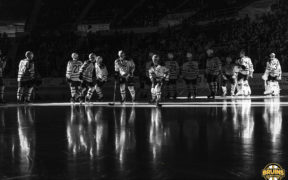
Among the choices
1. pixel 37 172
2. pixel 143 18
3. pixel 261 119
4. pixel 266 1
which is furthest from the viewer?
pixel 143 18

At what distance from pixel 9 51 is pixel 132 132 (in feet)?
105

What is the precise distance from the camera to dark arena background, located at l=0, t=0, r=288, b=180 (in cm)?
527

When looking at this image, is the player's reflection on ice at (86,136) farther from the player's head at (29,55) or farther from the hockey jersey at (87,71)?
the player's head at (29,55)

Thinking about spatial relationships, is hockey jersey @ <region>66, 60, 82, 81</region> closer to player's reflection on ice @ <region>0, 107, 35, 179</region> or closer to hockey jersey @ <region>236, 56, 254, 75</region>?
hockey jersey @ <region>236, 56, 254, 75</region>

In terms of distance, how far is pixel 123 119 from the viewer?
34.1 ft

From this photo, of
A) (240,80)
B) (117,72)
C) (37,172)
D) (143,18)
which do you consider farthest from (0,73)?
(143,18)

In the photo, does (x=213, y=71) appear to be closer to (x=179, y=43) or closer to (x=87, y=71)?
(x=87, y=71)

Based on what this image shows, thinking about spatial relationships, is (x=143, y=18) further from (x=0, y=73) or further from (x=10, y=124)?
(x=10, y=124)

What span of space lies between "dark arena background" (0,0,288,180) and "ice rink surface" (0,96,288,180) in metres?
0.02

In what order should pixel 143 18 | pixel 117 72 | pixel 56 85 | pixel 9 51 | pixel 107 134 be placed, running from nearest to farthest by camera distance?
pixel 107 134
pixel 117 72
pixel 56 85
pixel 9 51
pixel 143 18

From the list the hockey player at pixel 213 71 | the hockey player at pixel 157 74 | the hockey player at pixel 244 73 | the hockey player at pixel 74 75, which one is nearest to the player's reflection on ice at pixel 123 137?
the hockey player at pixel 157 74

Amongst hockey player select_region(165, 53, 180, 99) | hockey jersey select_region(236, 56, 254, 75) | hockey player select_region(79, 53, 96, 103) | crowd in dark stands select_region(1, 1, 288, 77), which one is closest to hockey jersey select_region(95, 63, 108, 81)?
hockey player select_region(79, 53, 96, 103)

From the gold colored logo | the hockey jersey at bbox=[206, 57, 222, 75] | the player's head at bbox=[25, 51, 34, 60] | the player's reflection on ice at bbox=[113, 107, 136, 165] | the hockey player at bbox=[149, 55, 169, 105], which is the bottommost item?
Result: the gold colored logo

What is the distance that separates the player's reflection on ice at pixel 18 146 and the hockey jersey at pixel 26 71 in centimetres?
764
